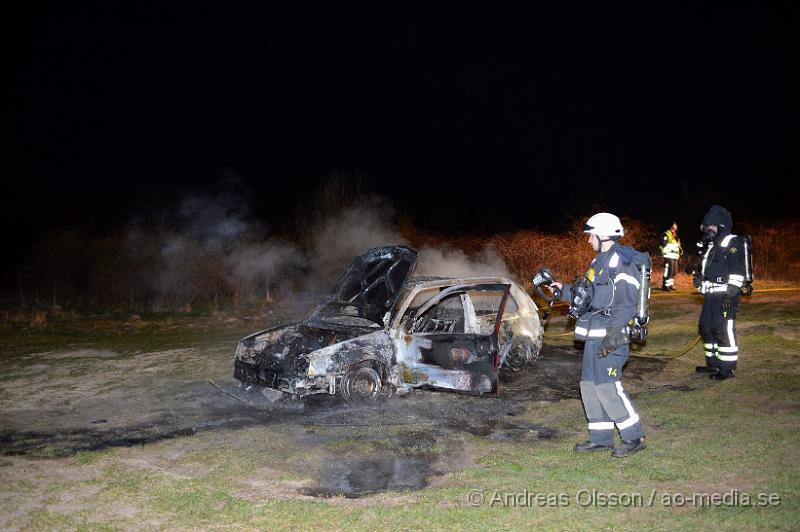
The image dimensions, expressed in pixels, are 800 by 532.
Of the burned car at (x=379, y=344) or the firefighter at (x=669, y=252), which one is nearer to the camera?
the burned car at (x=379, y=344)

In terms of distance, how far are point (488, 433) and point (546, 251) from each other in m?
11.3

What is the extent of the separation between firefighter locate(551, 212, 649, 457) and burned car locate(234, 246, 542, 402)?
1.97 meters

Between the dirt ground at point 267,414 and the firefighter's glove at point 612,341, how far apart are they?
135cm

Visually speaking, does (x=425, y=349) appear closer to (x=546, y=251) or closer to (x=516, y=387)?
(x=516, y=387)

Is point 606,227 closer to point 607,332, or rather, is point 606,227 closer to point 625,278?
point 625,278

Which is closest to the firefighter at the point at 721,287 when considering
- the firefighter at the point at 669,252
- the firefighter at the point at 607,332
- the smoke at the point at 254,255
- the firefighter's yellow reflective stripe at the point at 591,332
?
the firefighter at the point at 607,332

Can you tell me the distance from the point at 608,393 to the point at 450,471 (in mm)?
1487

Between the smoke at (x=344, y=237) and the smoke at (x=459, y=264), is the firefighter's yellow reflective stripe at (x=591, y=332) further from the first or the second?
the smoke at (x=344, y=237)

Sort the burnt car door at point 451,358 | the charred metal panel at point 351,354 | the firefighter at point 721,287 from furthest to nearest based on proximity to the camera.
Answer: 1. the firefighter at point 721,287
2. the burnt car door at point 451,358
3. the charred metal panel at point 351,354

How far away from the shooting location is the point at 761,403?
23.3ft

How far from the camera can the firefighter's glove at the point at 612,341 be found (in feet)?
17.9

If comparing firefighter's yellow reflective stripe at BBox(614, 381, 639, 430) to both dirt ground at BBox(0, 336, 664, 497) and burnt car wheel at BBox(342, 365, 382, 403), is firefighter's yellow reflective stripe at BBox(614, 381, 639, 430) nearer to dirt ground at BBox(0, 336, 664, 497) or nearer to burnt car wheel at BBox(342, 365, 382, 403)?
dirt ground at BBox(0, 336, 664, 497)

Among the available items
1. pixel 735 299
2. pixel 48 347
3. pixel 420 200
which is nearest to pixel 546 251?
pixel 735 299

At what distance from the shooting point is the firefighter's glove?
5465 millimetres
